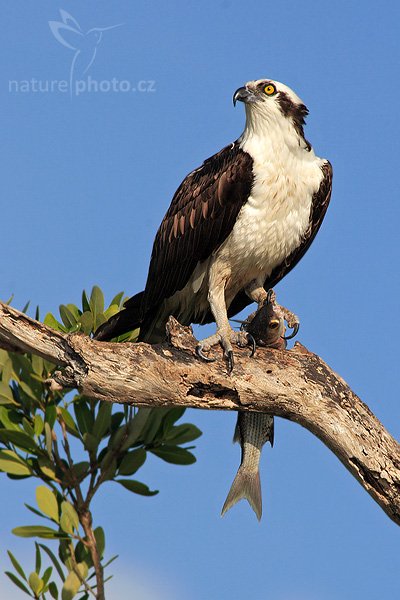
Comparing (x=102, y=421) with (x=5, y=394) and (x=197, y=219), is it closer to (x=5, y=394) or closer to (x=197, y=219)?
(x=5, y=394)

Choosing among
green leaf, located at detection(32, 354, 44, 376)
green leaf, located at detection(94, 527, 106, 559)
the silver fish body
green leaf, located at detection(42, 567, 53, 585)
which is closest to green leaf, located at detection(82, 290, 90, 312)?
green leaf, located at detection(32, 354, 44, 376)

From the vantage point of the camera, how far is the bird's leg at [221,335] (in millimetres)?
6348

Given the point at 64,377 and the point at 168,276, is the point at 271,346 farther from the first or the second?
the point at 64,377

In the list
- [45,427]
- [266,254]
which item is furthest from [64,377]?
[266,254]

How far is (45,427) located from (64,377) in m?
0.82

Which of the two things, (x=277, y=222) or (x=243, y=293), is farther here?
(x=243, y=293)

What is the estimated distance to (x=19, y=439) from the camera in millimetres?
6785

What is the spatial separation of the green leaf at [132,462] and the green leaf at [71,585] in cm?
83

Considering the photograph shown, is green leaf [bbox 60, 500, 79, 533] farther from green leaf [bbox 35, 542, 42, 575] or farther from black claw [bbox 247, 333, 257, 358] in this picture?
black claw [bbox 247, 333, 257, 358]

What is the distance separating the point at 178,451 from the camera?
283 inches

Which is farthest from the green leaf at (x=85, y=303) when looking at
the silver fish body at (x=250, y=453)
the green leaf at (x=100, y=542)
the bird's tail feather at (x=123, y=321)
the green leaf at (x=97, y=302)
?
the green leaf at (x=100, y=542)

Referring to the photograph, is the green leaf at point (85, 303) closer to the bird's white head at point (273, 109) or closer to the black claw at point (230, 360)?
the black claw at point (230, 360)

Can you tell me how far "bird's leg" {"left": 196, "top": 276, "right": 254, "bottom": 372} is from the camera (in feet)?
20.8

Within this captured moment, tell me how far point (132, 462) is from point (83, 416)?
0.58 metres
